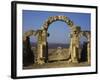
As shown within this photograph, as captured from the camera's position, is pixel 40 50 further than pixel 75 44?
No

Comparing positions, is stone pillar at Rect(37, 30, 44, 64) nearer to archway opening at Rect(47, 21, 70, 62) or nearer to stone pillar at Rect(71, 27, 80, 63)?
archway opening at Rect(47, 21, 70, 62)

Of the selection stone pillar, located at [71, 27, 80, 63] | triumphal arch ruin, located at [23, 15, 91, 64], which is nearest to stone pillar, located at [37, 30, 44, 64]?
triumphal arch ruin, located at [23, 15, 91, 64]

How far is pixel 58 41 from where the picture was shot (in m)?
2.16

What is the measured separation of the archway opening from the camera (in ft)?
7.02

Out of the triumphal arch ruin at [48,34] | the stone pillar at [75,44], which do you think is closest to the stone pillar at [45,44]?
the triumphal arch ruin at [48,34]

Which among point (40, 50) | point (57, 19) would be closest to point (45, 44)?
point (40, 50)

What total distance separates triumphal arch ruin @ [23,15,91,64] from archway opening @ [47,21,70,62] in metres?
0.03

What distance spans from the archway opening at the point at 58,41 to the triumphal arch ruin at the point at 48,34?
0.10ft

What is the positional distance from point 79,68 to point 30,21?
2.09 ft

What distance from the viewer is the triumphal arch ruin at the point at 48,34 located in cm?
209

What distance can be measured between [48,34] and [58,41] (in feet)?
0.38

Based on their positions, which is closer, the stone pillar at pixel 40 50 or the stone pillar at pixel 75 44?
the stone pillar at pixel 40 50

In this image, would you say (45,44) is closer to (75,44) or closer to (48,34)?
(48,34)

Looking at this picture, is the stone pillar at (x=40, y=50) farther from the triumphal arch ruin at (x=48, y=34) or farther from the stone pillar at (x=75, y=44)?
the stone pillar at (x=75, y=44)
